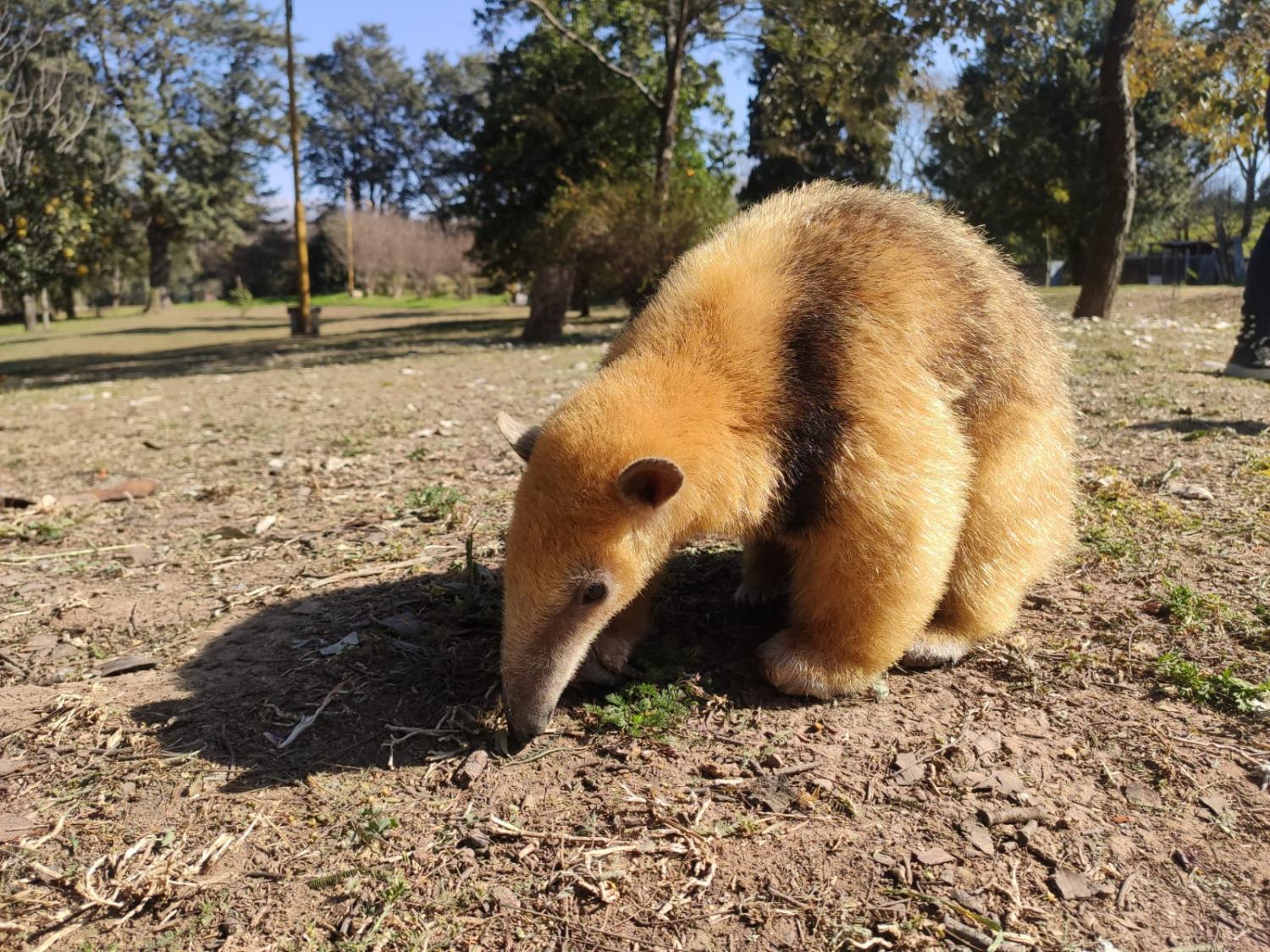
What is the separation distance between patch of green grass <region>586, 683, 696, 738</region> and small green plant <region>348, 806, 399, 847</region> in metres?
0.91

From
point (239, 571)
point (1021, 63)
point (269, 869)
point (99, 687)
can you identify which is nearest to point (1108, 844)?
point (269, 869)

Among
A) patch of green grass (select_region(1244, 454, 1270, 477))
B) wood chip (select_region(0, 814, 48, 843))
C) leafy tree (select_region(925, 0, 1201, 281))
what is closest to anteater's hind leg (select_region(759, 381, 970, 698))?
wood chip (select_region(0, 814, 48, 843))

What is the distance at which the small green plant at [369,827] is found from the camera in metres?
2.83

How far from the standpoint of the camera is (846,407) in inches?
133

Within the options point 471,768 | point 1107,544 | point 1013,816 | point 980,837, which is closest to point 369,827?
point 471,768

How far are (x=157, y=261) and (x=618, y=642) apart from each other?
1961 inches

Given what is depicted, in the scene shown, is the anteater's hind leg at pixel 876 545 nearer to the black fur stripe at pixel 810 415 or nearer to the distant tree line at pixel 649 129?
the black fur stripe at pixel 810 415

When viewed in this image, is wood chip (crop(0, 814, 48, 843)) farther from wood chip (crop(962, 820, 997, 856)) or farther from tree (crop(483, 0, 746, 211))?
tree (crop(483, 0, 746, 211))

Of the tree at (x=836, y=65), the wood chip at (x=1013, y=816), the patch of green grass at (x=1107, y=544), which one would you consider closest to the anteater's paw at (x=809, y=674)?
the wood chip at (x=1013, y=816)

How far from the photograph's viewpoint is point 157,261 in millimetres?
45344

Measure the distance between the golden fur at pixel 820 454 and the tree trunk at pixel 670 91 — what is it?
52.4 ft

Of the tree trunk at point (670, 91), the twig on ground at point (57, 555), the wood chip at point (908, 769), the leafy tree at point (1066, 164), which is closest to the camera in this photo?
the wood chip at point (908, 769)

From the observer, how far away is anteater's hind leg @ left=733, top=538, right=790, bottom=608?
438 centimetres

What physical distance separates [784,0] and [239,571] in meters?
16.1
